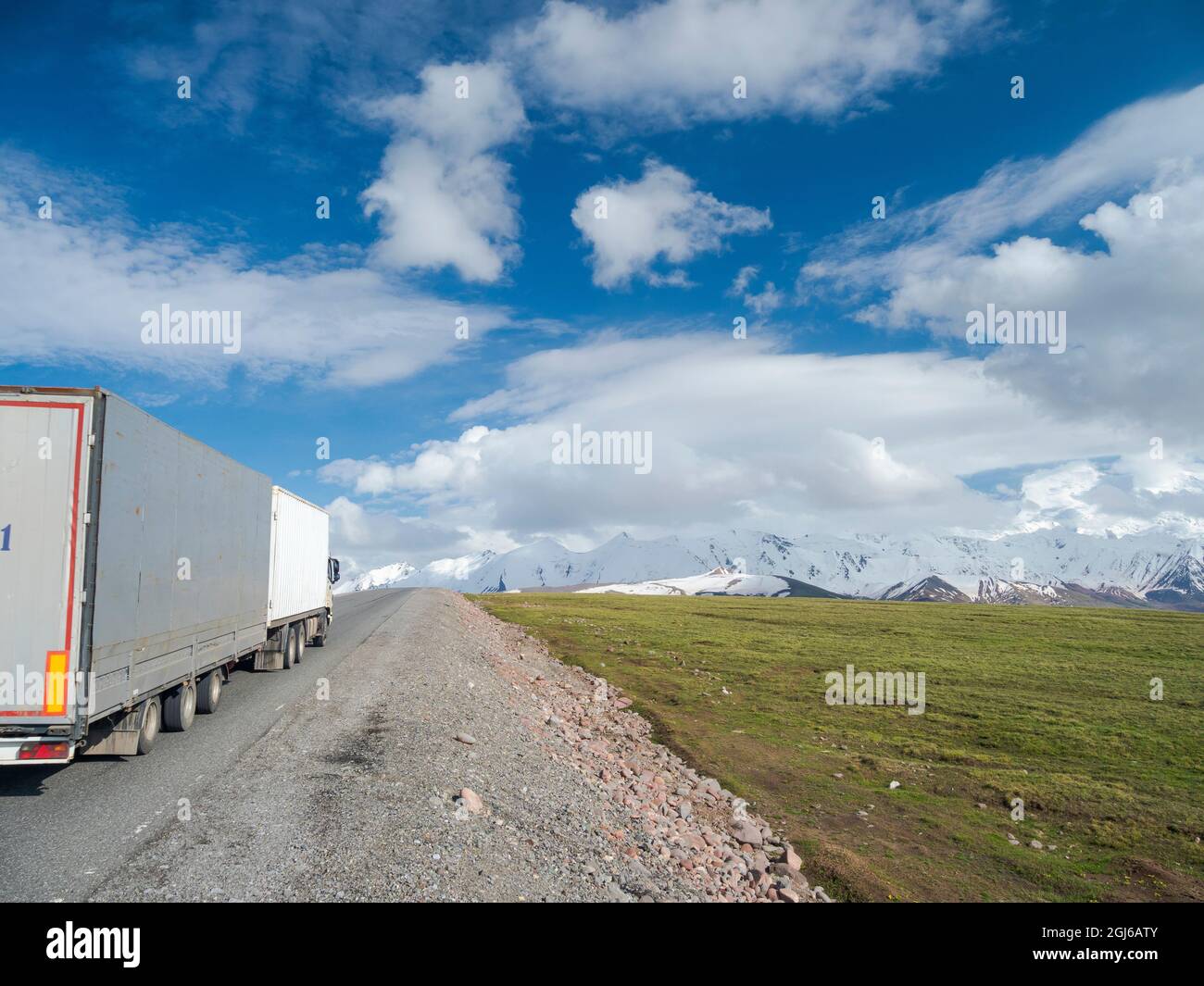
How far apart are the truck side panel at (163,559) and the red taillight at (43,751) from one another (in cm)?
60

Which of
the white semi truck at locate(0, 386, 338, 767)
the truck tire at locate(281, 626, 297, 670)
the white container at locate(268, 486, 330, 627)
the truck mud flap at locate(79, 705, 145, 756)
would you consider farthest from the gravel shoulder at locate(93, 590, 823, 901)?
the white container at locate(268, 486, 330, 627)

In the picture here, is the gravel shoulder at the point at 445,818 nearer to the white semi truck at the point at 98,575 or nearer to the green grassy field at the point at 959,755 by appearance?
the white semi truck at the point at 98,575

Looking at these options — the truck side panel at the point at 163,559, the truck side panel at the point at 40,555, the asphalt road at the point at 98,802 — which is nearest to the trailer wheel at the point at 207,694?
the asphalt road at the point at 98,802

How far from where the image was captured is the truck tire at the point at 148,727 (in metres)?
12.9

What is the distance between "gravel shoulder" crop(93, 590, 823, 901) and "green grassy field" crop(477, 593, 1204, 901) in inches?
93.1

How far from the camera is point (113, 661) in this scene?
11.4m

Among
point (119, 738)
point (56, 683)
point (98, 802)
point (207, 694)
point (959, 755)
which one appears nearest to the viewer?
point (56, 683)

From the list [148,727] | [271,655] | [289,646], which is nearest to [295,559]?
[289,646]

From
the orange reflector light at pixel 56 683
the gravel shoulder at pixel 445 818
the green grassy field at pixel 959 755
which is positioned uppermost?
the orange reflector light at pixel 56 683

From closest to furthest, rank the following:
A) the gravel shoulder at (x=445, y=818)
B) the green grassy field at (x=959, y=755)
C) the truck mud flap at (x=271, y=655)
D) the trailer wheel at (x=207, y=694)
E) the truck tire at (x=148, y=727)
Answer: the gravel shoulder at (x=445, y=818)
the truck tire at (x=148, y=727)
the green grassy field at (x=959, y=755)
the trailer wheel at (x=207, y=694)
the truck mud flap at (x=271, y=655)

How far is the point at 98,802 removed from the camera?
10570 millimetres

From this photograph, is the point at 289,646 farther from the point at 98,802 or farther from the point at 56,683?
the point at 56,683

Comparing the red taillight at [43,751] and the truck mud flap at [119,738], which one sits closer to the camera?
the red taillight at [43,751]

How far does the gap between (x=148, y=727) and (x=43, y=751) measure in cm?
288
